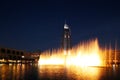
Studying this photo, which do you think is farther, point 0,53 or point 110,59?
point 110,59

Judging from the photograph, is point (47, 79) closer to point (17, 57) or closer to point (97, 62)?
point (97, 62)

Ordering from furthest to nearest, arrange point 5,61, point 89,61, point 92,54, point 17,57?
point 17,57 → point 5,61 → point 89,61 → point 92,54

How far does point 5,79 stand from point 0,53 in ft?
373

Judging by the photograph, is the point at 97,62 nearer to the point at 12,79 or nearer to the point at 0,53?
the point at 0,53

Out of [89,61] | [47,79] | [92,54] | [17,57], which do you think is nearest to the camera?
[47,79]

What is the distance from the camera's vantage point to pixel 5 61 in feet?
564

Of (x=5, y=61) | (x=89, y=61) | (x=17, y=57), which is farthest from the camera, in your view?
(x=17, y=57)

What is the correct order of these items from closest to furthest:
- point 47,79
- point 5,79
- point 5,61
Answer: point 5,79 → point 47,79 → point 5,61

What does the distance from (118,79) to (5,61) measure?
4912 inches

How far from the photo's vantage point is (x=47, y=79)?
2199 inches

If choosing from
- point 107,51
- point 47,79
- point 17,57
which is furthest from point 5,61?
point 47,79

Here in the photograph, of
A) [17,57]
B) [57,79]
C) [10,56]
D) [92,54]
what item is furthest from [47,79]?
[17,57]

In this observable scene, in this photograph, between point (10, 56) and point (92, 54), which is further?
point (10, 56)

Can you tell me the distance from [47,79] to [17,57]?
14252 cm
